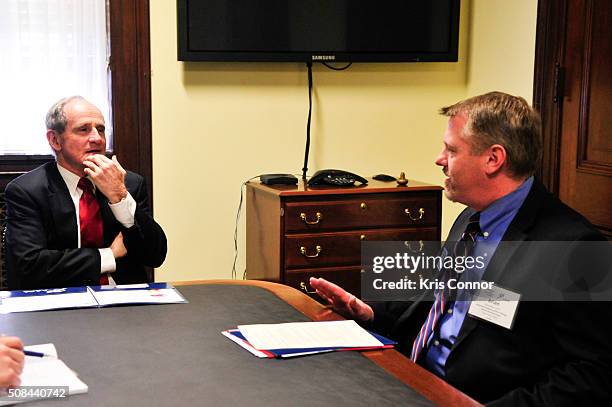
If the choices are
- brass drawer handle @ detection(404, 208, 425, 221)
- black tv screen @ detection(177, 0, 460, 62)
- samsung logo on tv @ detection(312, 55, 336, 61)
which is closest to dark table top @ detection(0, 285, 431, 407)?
brass drawer handle @ detection(404, 208, 425, 221)

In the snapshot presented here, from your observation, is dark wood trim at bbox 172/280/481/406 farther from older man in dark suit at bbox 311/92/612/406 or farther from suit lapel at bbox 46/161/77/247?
suit lapel at bbox 46/161/77/247

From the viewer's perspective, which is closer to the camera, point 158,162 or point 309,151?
point 158,162

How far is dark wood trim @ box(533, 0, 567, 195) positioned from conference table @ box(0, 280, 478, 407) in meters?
2.16

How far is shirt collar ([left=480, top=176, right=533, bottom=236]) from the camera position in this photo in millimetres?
2186

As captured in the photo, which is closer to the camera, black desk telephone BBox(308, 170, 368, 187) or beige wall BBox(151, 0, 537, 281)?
black desk telephone BBox(308, 170, 368, 187)

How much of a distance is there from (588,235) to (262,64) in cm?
268

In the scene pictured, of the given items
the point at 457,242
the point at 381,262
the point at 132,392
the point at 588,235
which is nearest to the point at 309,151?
the point at 381,262

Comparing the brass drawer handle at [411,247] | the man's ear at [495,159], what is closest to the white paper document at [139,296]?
the man's ear at [495,159]

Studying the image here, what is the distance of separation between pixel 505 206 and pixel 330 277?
1840mm

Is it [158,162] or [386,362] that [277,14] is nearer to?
[158,162]

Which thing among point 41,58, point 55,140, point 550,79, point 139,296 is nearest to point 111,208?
point 55,140

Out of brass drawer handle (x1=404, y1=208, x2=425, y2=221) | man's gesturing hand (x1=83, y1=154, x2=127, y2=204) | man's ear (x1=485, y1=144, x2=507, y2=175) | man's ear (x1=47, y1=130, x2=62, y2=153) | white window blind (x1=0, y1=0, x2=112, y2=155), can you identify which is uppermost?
white window blind (x1=0, y1=0, x2=112, y2=155)

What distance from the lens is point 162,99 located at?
416 centimetres

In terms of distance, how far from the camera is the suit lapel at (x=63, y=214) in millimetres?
3002
